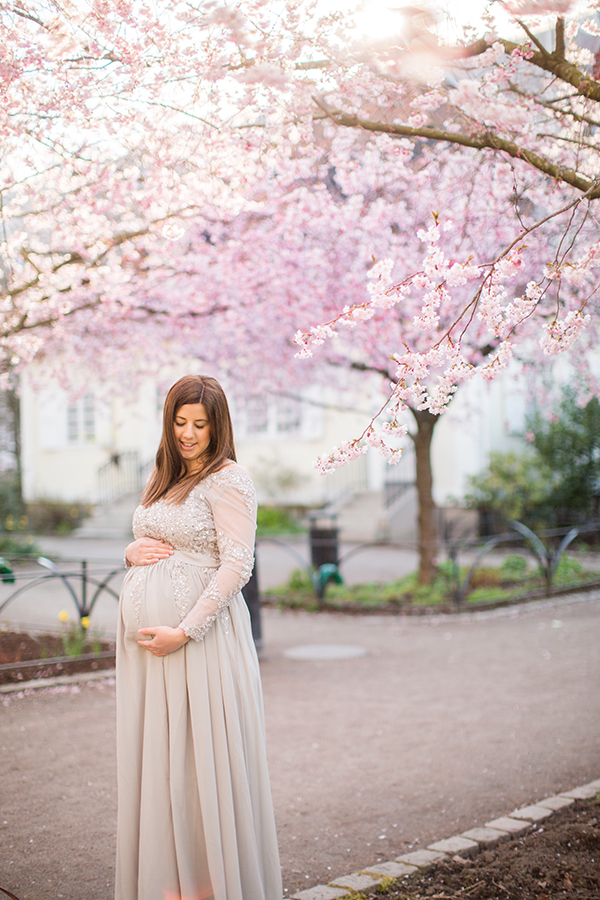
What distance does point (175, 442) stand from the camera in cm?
315

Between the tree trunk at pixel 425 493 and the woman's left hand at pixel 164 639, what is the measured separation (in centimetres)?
850

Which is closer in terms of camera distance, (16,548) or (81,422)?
(16,548)

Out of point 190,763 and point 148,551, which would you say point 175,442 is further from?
point 190,763

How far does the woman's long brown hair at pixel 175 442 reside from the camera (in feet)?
10.2

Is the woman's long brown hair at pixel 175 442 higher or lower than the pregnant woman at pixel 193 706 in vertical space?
higher

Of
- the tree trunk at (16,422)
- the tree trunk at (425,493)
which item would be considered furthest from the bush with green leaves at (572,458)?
the tree trunk at (16,422)

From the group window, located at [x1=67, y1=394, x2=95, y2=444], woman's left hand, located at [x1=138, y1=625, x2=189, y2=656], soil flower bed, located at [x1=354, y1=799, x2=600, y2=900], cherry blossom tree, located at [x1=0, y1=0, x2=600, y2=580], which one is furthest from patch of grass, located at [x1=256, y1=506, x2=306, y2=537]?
woman's left hand, located at [x1=138, y1=625, x2=189, y2=656]

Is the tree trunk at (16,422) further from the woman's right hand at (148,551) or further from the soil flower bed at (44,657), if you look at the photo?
the woman's right hand at (148,551)

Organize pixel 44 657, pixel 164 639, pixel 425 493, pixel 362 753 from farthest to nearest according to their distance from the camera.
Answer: pixel 425 493 → pixel 44 657 → pixel 362 753 → pixel 164 639

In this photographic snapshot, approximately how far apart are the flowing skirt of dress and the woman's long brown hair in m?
0.31

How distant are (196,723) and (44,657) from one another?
515cm

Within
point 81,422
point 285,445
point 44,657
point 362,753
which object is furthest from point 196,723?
point 81,422

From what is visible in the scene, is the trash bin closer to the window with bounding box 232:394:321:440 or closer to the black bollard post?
the black bollard post

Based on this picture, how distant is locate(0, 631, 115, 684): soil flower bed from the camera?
7109mm
